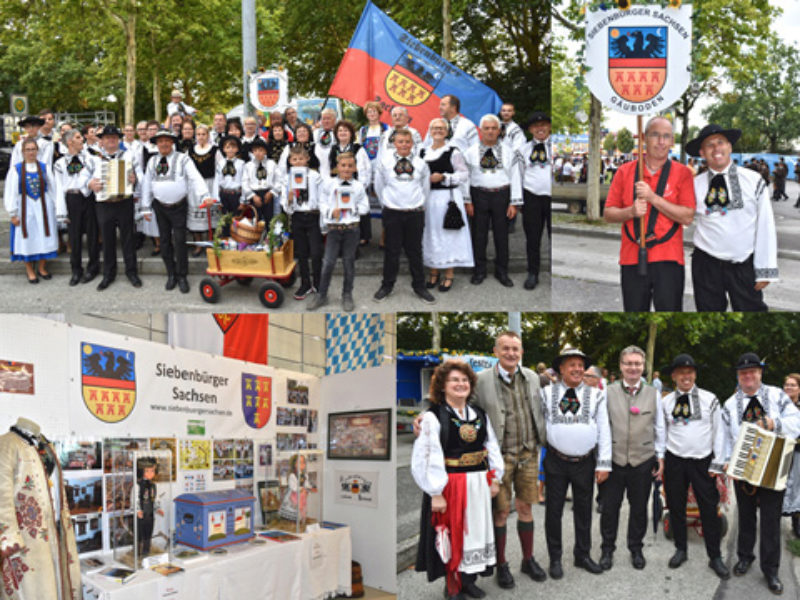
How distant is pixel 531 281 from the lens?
20.9 feet

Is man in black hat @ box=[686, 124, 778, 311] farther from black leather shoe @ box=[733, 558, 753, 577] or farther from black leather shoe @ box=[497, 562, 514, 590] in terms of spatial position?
black leather shoe @ box=[497, 562, 514, 590]

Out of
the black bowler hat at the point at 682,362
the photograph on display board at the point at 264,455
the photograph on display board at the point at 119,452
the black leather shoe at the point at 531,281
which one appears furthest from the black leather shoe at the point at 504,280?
the photograph on display board at the point at 119,452

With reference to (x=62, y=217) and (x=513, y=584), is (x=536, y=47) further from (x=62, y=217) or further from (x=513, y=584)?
(x=513, y=584)

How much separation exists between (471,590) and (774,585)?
194 cm

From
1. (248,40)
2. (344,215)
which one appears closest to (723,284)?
(344,215)

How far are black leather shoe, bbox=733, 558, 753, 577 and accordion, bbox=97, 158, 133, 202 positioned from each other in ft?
19.4

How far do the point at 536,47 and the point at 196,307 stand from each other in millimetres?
8320

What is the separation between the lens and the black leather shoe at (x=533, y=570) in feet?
13.4

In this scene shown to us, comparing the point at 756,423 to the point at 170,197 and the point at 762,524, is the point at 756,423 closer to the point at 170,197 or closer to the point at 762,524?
the point at 762,524

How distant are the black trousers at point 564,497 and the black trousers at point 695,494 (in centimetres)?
67

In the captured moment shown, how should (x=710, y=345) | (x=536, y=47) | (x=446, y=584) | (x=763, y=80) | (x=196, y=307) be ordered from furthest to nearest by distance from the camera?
(x=536, y=47), (x=196, y=307), (x=763, y=80), (x=710, y=345), (x=446, y=584)

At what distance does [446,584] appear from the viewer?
396 centimetres

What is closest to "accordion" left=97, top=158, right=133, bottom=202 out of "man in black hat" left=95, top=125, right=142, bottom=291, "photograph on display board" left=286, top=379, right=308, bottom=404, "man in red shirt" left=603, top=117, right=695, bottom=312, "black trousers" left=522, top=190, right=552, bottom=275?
"man in black hat" left=95, top=125, right=142, bottom=291

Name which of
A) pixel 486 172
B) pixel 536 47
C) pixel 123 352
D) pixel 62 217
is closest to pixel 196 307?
pixel 123 352
